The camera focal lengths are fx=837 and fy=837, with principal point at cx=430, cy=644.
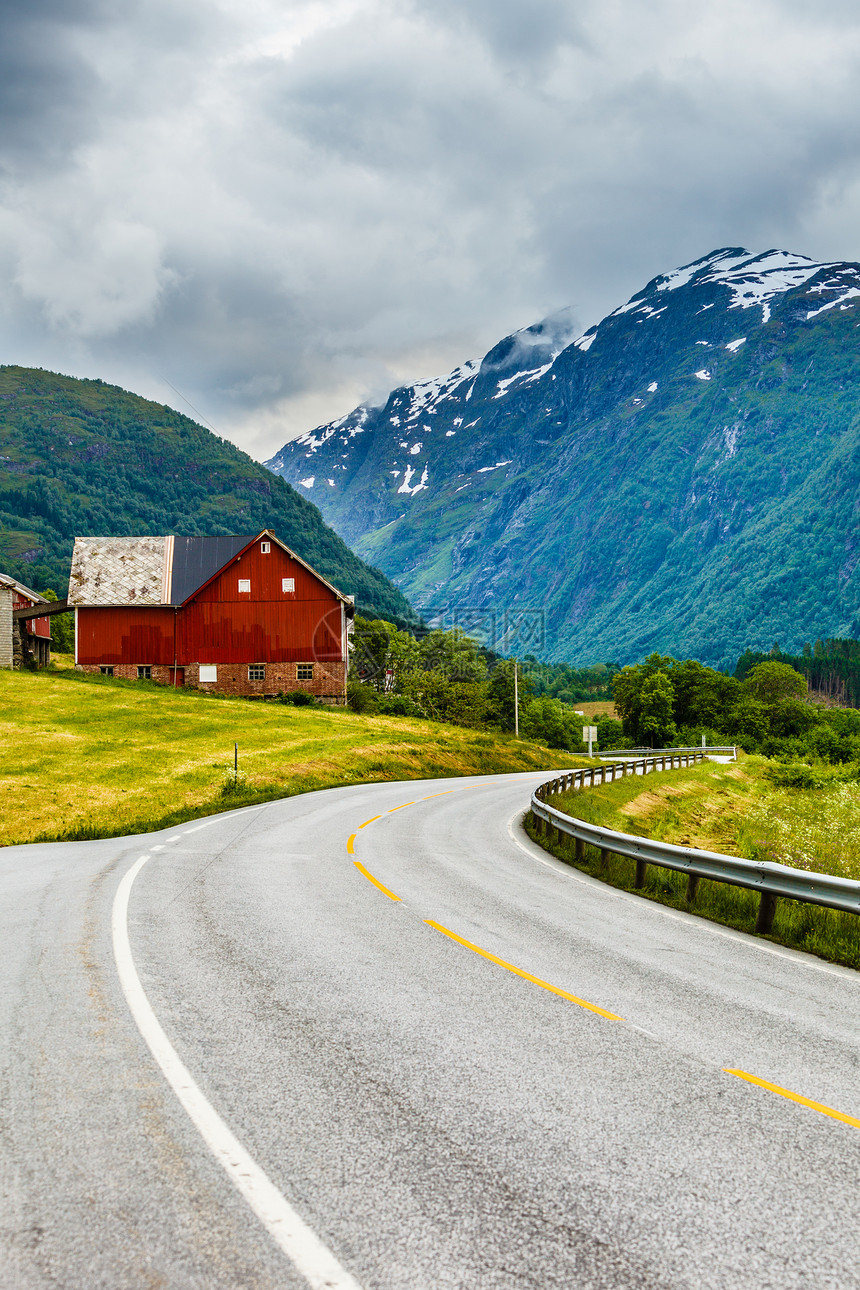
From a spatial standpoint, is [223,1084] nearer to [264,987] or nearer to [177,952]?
[264,987]

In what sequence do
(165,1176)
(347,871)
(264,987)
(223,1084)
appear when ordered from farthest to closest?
(347,871) → (264,987) → (223,1084) → (165,1176)

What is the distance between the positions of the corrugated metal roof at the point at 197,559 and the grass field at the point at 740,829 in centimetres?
3493

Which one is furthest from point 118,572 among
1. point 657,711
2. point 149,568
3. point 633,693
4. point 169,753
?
point 657,711

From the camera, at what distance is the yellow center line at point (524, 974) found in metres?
6.77

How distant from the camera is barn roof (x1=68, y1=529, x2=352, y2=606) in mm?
59062

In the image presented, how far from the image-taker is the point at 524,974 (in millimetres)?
7844

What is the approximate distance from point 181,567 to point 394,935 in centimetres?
5629

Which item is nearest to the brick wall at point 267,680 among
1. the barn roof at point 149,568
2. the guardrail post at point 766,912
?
the barn roof at point 149,568

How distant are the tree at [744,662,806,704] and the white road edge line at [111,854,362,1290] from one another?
133 metres

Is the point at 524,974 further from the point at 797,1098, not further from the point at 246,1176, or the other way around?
the point at 246,1176

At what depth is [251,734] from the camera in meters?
41.1

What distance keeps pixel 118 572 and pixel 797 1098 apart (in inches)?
2424

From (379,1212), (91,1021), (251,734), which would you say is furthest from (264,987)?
(251,734)

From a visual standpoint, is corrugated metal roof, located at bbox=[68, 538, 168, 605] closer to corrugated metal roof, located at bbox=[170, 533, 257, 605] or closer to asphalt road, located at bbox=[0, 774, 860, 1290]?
corrugated metal roof, located at bbox=[170, 533, 257, 605]
